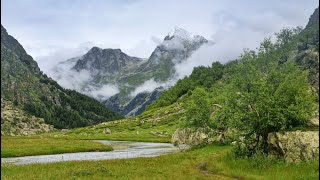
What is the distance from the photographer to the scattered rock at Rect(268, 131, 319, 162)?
37.9 m

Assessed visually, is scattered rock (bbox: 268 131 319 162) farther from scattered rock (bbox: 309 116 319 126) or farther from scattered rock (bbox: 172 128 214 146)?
scattered rock (bbox: 172 128 214 146)

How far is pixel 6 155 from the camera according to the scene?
246 feet

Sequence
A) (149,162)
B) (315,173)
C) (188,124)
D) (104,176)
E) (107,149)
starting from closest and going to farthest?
1. (315,173)
2. (104,176)
3. (149,162)
4. (188,124)
5. (107,149)

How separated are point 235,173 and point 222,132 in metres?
37.2

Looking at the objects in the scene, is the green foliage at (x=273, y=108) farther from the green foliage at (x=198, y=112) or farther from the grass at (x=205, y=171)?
the green foliage at (x=198, y=112)

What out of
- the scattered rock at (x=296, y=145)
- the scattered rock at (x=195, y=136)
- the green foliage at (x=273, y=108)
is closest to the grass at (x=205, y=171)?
the scattered rock at (x=296, y=145)

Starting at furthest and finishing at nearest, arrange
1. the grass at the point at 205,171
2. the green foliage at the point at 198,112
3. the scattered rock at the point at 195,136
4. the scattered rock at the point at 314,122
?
the green foliage at the point at 198,112
the scattered rock at the point at 195,136
the scattered rock at the point at 314,122
the grass at the point at 205,171

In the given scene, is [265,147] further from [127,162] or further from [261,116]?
[127,162]

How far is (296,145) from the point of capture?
1553 inches

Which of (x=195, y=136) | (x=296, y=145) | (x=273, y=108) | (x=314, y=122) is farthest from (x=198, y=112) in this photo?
(x=296, y=145)

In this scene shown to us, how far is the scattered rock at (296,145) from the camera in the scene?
124 feet

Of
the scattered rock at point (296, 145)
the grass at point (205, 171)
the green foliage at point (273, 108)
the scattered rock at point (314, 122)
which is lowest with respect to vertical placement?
the grass at point (205, 171)

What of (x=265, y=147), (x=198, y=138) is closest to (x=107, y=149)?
(x=198, y=138)

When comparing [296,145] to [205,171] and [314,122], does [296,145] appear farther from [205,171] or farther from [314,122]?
[205,171]
